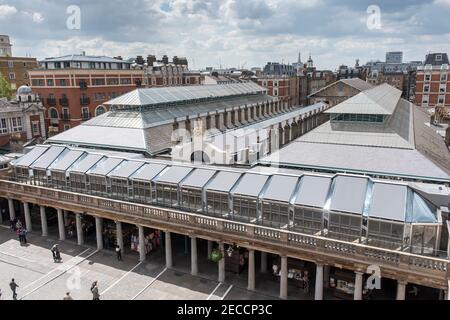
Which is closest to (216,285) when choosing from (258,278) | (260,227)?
(258,278)

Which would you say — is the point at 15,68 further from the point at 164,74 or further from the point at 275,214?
the point at 275,214

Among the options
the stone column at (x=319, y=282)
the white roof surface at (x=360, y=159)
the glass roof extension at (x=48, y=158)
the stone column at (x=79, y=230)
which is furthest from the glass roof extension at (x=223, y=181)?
the glass roof extension at (x=48, y=158)

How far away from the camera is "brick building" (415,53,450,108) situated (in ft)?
321

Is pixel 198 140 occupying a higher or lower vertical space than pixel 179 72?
lower

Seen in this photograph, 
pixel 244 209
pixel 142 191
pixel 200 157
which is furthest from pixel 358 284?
pixel 142 191

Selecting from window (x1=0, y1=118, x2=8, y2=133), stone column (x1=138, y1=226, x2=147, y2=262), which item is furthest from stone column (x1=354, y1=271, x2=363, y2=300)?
window (x1=0, y1=118, x2=8, y2=133)

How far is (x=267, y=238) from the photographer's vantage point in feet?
84.9

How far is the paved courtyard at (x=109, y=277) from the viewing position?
2725 centimetres

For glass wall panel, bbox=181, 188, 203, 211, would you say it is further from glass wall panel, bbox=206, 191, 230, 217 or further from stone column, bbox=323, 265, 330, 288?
stone column, bbox=323, 265, 330, 288

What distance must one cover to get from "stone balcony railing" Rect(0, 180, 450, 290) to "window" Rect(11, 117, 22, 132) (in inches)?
1142

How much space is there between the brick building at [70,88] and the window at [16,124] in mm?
7504

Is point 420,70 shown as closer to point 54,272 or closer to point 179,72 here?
point 179,72
